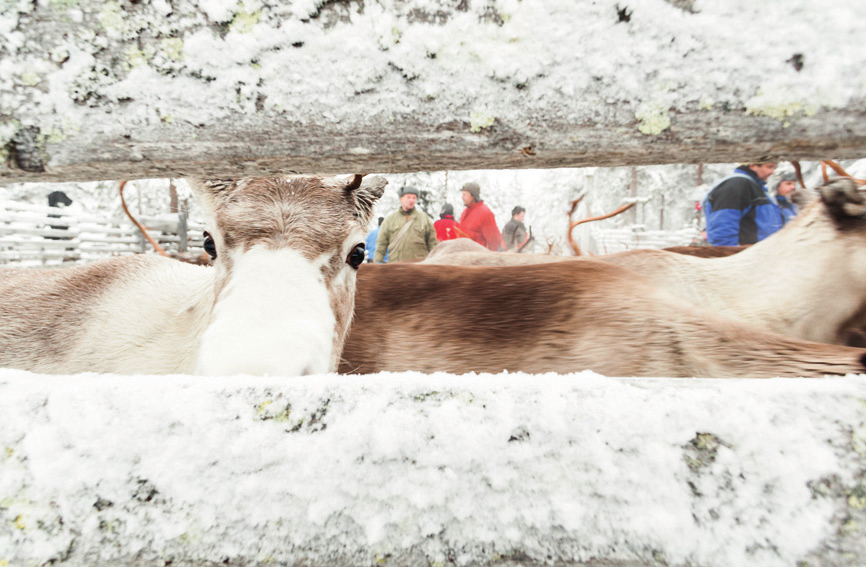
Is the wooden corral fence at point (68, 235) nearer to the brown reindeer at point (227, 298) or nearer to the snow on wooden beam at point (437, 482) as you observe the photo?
the brown reindeer at point (227, 298)

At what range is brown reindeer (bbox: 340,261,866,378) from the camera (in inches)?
69.0

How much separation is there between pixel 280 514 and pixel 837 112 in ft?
3.37

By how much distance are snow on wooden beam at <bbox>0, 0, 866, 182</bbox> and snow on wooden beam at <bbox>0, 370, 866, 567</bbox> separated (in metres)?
0.43

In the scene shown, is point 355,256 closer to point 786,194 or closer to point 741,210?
point 741,210

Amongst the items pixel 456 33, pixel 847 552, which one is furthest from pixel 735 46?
pixel 847 552

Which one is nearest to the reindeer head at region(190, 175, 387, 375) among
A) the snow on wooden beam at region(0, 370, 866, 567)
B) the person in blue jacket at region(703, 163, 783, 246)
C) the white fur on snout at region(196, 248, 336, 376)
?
the white fur on snout at region(196, 248, 336, 376)

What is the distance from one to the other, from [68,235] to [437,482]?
17.4 meters

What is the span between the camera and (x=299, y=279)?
6.49ft

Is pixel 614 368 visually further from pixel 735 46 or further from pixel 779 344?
pixel 735 46

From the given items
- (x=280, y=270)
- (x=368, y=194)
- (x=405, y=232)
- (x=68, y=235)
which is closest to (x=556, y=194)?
(x=405, y=232)

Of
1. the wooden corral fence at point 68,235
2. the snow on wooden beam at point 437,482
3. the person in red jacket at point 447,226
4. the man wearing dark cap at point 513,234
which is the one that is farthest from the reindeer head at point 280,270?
the man wearing dark cap at point 513,234

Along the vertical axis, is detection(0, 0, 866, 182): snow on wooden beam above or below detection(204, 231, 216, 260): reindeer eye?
above

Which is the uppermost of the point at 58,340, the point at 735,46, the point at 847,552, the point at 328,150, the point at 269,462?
the point at 735,46

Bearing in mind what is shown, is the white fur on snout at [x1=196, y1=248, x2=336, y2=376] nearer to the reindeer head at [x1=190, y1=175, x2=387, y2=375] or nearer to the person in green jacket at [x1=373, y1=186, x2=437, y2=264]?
the reindeer head at [x1=190, y1=175, x2=387, y2=375]
